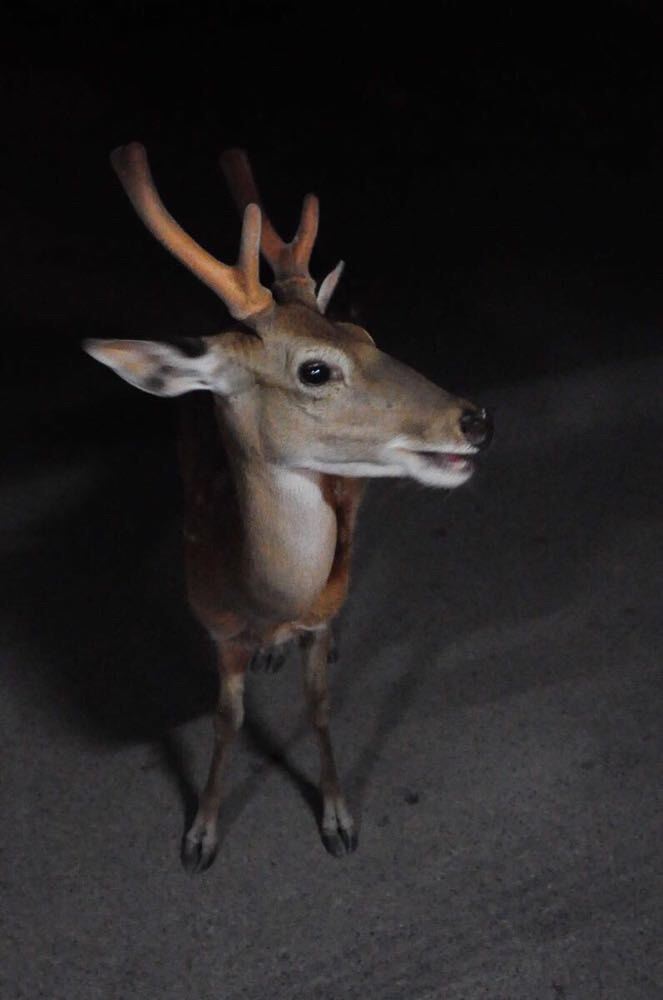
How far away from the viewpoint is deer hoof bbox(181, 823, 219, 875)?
2.19 metres

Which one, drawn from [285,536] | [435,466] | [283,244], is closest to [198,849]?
[285,536]

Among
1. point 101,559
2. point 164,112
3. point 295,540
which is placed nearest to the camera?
point 295,540

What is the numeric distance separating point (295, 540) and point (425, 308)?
2.30 meters

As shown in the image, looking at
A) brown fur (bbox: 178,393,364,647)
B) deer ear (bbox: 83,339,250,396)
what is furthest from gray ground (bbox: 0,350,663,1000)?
deer ear (bbox: 83,339,250,396)

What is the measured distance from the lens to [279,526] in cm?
178

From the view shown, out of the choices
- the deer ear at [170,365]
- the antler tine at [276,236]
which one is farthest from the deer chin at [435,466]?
the antler tine at [276,236]

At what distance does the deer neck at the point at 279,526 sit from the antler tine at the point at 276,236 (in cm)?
32

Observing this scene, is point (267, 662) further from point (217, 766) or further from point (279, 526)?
point (279, 526)

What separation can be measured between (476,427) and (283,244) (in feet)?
1.75

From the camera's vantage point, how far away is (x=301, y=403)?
1672 mm

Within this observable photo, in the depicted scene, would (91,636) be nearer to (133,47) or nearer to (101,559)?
(101,559)

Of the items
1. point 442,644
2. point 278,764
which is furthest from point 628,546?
point 278,764

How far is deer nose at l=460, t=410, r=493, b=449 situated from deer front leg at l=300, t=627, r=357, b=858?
658mm

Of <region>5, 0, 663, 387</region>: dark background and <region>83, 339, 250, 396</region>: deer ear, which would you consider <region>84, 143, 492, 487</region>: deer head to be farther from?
<region>5, 0, 663, 387</region>: dark background
